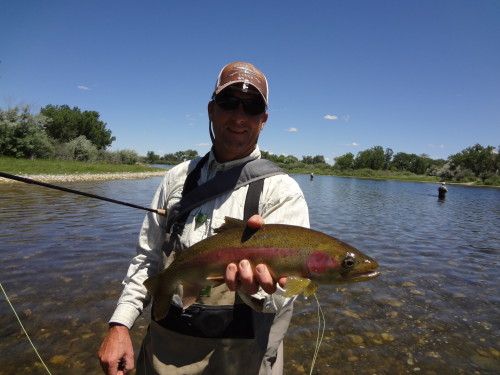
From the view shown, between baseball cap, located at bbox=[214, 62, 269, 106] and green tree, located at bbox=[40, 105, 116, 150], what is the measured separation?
82.2 metres

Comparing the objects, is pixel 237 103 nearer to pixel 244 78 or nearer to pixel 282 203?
pixel 244 78

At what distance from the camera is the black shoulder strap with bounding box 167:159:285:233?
2627mm

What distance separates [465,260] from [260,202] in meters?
12.4

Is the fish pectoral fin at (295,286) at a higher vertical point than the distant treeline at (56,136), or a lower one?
lower

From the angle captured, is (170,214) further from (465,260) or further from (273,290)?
(465,260)

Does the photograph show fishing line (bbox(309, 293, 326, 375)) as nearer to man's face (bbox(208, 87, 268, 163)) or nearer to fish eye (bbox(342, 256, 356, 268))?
fish eye (bbox(342, 256, 356, 268))

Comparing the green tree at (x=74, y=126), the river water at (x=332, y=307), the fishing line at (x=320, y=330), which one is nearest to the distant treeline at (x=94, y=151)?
the green tree at (x=74, y=126)

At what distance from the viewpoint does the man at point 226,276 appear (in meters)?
2.42

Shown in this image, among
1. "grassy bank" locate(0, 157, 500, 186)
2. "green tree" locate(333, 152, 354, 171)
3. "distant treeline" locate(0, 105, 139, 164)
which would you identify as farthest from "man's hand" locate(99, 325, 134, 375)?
"green tree" locate(333, 152, 354, 171)

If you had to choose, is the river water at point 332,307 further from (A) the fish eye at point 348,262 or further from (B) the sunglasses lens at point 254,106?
(B) the sunglasses lens at point 254,106

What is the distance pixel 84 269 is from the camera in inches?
329

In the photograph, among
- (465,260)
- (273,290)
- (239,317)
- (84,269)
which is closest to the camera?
(273,290)

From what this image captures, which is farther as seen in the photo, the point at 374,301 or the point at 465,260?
the point at 465,260

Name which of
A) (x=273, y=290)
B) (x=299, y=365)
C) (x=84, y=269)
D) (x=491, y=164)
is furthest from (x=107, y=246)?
(x=491, y=164)
